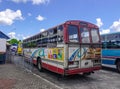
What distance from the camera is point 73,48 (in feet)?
28.6

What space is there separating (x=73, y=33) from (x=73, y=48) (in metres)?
0.81

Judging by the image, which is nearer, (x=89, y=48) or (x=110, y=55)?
(x=89, y=48)

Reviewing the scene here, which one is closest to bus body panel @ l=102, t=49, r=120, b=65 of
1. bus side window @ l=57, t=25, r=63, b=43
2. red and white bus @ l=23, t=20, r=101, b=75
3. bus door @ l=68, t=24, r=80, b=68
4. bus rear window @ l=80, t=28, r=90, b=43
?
red and white bus @ l=23, t=20, r=101, b=75

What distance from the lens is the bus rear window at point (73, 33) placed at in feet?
28.7

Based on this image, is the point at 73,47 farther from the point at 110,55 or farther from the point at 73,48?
the point at 110,55

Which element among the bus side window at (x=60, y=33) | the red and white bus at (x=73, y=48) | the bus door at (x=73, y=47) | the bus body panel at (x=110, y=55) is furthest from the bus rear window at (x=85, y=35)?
the bus body panel at (x=110, y=55)

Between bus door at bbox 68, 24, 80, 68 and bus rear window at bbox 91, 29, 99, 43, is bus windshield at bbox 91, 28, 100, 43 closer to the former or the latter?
bus rear window at bbox 91, 29, 99, 43

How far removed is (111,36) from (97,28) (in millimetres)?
3144

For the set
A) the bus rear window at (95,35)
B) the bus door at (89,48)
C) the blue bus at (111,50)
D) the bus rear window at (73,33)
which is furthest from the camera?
the blue bus at (111,50)

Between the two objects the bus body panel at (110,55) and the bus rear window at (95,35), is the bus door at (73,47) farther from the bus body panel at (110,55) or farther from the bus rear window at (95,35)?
the bus body panel at (110,55)

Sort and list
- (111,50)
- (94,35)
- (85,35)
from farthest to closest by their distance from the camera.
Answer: (111,50)
(94,35)
(85,35)

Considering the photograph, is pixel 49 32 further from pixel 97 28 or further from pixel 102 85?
pixel 102 85

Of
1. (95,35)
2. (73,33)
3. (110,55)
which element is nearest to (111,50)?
(110,55)

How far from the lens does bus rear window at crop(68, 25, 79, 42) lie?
8.74 m
